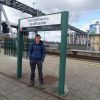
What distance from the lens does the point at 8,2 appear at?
1067 inches

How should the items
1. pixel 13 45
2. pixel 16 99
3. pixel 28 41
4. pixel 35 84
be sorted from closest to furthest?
pixel 16 99, pixel 35 84, pixel 28 41, pixel 13 45

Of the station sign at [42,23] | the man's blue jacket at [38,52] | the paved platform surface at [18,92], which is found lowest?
the paved platform surface at [18,92]

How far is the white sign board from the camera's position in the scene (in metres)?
4.94

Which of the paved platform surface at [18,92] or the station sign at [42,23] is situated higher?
→ the station sign at [42,23]

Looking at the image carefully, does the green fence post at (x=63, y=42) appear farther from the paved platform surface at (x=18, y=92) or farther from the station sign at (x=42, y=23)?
the paved platform surface at (x=18, y=92)

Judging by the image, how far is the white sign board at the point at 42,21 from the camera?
494 cm

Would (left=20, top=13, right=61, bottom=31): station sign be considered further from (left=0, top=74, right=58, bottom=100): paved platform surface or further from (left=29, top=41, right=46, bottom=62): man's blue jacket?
(left=0, top=74, right=58, bottom=100): paved platform surface

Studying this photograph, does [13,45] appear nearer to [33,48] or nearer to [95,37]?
[33,48]

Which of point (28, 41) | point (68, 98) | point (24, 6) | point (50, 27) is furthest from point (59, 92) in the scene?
point (24, 6)

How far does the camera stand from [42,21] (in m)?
5.43

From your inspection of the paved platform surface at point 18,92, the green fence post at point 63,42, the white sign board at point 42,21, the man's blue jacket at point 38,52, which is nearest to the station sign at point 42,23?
the white sign board at point 42,21

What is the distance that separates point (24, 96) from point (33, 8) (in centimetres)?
3044

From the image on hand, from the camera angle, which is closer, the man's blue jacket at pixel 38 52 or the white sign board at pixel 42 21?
the white sign board at pixel 42 21

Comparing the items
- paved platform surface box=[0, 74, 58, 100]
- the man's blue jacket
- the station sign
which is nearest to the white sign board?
the station sign
